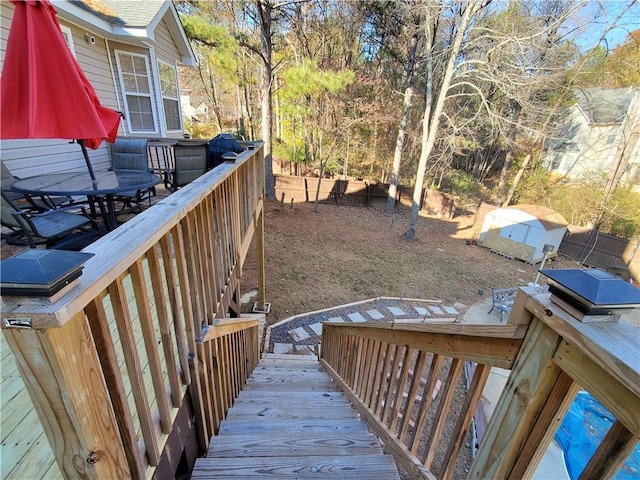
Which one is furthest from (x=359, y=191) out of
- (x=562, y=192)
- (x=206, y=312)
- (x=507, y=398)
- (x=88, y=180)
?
(x=507, y=398)

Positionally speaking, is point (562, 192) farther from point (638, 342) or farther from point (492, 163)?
point (638, 342)

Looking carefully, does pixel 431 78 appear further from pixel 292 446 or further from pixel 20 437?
pixel 20 437

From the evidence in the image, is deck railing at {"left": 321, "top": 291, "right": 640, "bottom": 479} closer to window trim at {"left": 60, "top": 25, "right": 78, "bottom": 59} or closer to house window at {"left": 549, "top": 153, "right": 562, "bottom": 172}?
window trim at {"left": 60, "top": 25, "right": 78, "bottom": 59}

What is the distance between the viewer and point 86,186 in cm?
308

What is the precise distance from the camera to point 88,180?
3.39 metres

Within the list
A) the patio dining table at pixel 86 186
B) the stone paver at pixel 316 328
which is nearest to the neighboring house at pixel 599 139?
the stone paver at pixel 316 328

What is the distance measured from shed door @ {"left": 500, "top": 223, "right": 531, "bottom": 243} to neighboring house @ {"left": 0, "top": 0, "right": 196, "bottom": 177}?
1182 centimetres

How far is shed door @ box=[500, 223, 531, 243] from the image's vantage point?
35.3ft

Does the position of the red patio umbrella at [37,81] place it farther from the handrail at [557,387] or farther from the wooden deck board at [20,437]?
the handrail at [557,387]

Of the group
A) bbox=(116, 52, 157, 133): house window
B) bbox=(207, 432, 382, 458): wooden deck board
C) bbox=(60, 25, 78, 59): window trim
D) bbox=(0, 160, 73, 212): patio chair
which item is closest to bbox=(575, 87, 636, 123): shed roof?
bbox=(116, 52, 157, 133): house window

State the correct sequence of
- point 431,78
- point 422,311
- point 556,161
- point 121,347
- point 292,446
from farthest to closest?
point 556,161 < point 431,78 < point 422,311 < point 292,446 < point 121,347

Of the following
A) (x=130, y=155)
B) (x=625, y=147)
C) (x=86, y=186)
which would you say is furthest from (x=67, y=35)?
(x=625, y=147)

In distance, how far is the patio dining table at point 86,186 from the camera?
290 cm

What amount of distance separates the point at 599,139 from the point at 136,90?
23.5 meters
